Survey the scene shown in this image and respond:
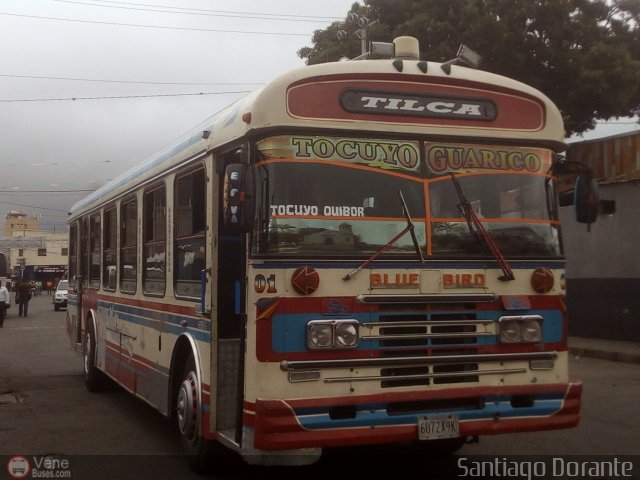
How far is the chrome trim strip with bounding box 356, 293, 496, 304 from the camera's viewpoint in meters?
5.41

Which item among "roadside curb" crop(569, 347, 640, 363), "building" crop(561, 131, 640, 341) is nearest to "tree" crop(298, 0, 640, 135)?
"building" crop(561, 131, 640, 341)

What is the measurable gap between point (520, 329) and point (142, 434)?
4466mm

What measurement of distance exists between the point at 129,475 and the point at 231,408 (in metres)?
1.28

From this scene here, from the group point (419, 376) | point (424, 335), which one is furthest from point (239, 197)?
point (419, 376)

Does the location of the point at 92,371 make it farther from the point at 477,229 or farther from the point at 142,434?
the point at 477,229

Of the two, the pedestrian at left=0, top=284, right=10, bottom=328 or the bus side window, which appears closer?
the bus side window

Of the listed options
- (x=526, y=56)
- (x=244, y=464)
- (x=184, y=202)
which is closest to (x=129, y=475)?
(x=244, y=464)

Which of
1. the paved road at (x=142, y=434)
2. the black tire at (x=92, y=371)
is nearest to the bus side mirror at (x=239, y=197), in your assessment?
the paved road at (x=142, y=434)

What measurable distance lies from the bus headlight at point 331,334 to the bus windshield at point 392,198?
47cm

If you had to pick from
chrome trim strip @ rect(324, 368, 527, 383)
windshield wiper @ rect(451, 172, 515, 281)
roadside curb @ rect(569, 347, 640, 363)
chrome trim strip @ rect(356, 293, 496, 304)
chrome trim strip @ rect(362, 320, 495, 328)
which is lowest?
roadside curb @ rect(569, 347, 640, 363)

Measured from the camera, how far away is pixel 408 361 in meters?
5.48

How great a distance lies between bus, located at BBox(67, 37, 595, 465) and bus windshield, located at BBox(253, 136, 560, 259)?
0.01m

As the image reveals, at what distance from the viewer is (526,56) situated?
20344 millimetres

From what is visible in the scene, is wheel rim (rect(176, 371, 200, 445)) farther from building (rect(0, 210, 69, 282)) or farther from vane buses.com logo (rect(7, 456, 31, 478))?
building (rect(0, 210, 69, 282))
